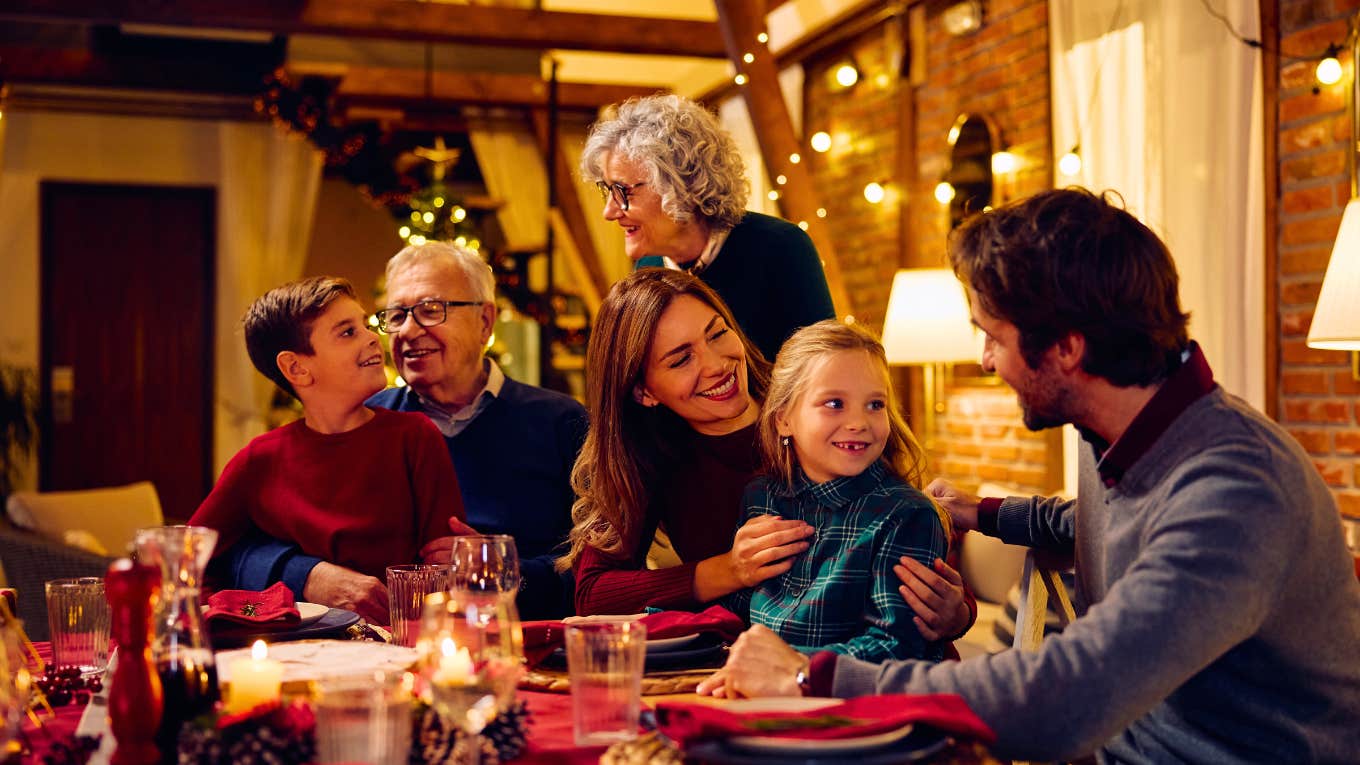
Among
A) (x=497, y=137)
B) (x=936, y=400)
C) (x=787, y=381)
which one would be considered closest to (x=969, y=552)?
(x=936, y=400)

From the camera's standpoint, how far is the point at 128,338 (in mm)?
9023

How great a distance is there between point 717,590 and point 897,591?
293 millimetres

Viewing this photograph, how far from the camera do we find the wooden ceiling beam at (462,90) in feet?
28.9

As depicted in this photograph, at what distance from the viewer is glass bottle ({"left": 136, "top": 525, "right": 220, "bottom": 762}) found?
48.6 inches

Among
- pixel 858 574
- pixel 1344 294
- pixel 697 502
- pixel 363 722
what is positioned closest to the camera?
pixel 363 722

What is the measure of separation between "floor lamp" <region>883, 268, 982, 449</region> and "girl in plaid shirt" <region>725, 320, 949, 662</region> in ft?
9.19

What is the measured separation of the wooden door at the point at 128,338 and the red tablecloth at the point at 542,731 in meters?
8.08

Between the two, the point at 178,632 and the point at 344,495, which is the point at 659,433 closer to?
the point at 344,495

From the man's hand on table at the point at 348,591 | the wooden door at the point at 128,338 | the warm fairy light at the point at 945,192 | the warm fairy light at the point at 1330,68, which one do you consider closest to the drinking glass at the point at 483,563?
the man's hand on table at the point at 348,591

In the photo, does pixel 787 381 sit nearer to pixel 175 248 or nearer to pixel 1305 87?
pixel 1305 87

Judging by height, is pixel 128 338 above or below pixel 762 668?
above

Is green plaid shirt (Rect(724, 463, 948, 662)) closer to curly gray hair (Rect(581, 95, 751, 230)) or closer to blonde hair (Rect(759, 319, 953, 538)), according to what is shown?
blonde hair (Rect(759, 319, 953, 538))

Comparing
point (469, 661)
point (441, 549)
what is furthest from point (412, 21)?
point (469, 661)

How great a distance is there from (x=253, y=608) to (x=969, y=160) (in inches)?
172
